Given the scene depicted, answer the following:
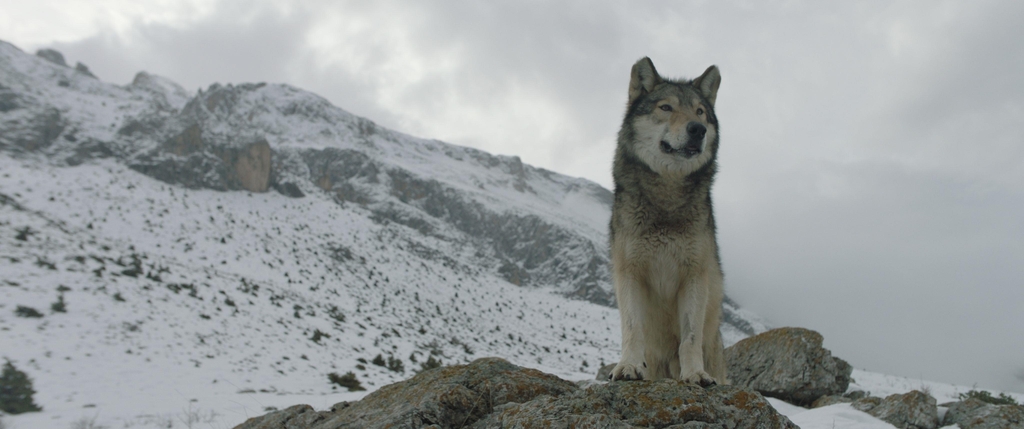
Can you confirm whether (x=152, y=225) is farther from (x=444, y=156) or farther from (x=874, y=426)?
(x=444, y=156)

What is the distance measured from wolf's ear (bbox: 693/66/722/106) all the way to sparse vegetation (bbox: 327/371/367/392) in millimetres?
12499

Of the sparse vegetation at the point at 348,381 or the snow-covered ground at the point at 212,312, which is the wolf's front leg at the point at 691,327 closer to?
the snow-covered ground at the point at 212,312

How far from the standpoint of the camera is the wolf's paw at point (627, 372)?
3.84 m

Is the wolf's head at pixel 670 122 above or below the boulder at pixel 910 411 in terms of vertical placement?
above

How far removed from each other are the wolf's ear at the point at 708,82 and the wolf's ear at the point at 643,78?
41cm

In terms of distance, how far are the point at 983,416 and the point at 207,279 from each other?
2552 cm

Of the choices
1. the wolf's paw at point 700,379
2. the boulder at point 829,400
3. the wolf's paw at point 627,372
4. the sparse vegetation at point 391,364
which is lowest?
the sparse vegetation at point 391,364

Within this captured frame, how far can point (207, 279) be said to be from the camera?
21828mm

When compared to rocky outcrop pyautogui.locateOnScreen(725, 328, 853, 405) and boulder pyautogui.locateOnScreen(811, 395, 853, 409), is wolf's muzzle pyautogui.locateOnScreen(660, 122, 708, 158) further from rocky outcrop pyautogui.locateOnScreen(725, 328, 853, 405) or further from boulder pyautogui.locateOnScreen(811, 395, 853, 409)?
rocky outcrop pyautogui.locateOnScreen(725, 328, 853, 405)

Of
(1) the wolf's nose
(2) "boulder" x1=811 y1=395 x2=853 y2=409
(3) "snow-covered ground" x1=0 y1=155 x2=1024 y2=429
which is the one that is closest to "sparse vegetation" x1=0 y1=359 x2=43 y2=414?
→ (3) "snow-covered ground" x1=0 y1=155 x2=1024 y2=429

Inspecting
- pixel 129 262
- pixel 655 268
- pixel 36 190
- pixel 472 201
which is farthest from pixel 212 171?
pixel 472 201

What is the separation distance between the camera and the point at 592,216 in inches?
5517

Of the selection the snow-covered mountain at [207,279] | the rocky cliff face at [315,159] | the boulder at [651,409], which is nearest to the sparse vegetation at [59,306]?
the snow-covered mountain at [207,279]

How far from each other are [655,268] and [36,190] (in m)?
38.7
